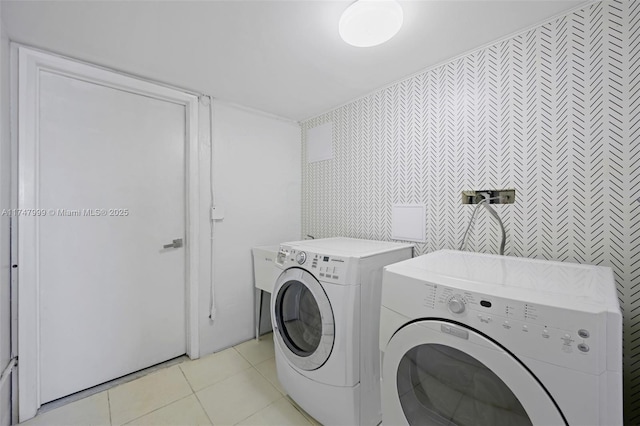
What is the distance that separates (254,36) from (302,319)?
1.63m

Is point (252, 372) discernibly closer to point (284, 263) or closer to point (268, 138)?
point (284, 263)

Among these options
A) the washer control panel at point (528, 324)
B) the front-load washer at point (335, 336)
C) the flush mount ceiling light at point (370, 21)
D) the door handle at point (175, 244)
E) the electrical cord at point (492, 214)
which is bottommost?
the front-load washer at point (335, 336)

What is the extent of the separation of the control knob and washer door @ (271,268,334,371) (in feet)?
2.09

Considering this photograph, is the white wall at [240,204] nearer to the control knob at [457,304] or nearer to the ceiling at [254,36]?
the ceiling at [254,36]

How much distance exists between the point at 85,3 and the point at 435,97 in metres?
1.90

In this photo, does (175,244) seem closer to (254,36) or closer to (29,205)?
(29,205)

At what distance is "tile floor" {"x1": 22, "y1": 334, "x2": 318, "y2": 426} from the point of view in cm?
142

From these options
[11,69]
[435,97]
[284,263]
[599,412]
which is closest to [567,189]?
[435,97]

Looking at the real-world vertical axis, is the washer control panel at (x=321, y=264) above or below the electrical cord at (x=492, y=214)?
below

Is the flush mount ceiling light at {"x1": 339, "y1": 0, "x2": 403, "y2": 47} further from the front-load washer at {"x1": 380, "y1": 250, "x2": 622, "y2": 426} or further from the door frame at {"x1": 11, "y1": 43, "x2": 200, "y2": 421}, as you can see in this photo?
the door frame at {"x1": 11, "y1": 43, "x2": 200, "y2": 421}

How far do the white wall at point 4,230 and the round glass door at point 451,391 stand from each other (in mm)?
1914

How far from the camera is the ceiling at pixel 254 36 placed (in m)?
1.17

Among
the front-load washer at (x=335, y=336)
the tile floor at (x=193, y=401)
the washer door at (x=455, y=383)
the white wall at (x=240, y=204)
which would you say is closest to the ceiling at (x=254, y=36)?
the white wall at (x=240, y=204)

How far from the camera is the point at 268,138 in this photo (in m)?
2.44
